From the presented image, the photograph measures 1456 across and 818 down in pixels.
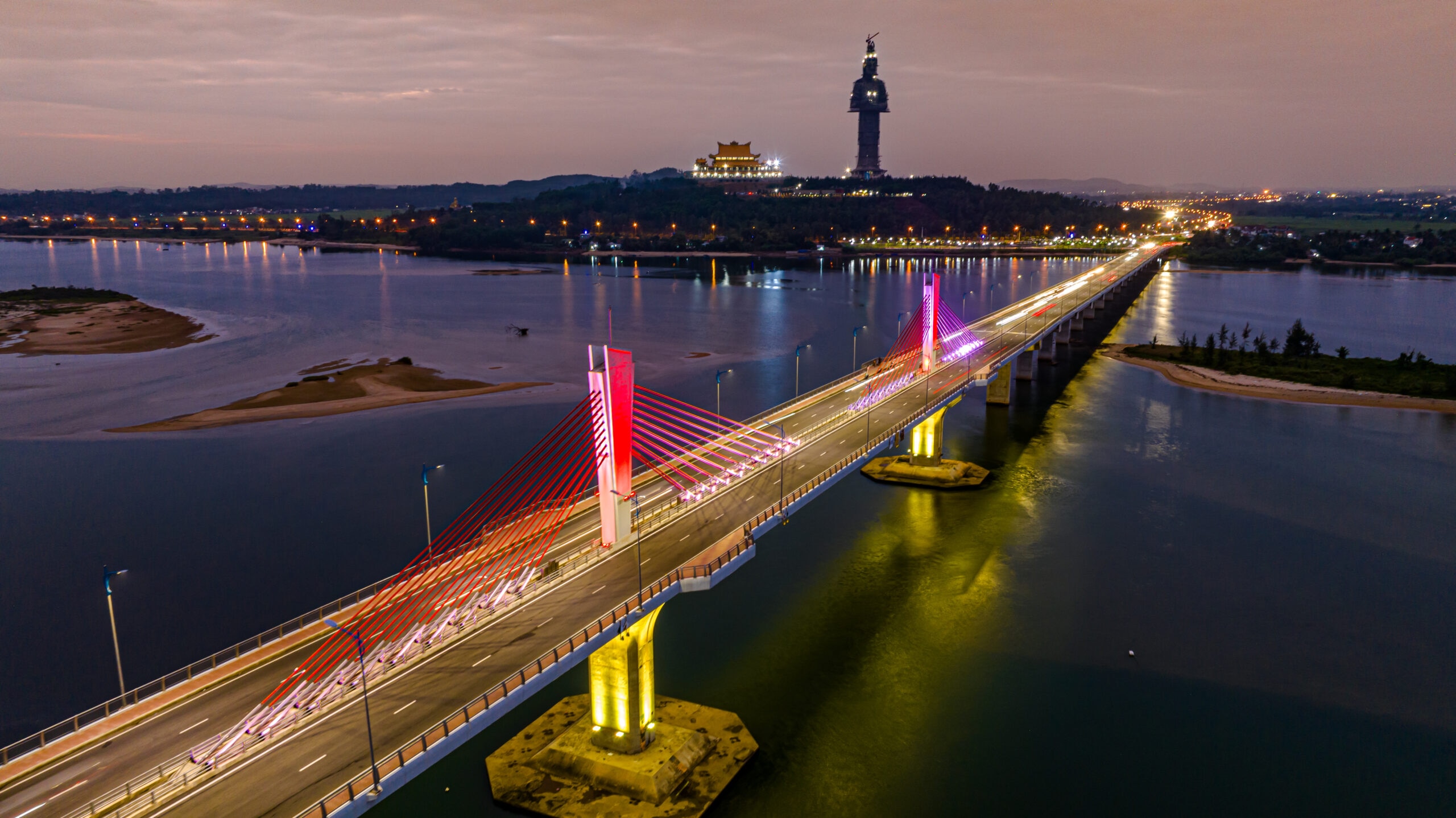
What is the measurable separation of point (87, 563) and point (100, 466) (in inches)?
679

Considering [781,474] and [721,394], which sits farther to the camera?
[721,394]

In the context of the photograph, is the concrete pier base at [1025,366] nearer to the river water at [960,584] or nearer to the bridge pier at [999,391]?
the river water at [960,584]

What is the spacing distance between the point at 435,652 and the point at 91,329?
112 m

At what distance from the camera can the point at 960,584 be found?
38031mm

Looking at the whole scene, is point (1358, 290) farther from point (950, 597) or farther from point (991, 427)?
point (950, 597)

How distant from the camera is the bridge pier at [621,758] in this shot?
23.2 meters

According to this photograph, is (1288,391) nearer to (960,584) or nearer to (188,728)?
(960,584)

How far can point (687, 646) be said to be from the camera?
3275 cm

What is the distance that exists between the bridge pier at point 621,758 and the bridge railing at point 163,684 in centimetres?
659

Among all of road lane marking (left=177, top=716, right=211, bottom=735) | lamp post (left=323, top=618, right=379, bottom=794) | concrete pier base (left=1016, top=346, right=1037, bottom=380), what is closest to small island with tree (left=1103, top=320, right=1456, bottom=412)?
concrete pier base (left=1016, top=346, right=1037, bottom=380)

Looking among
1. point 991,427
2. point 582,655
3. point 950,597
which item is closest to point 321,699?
point 582,655

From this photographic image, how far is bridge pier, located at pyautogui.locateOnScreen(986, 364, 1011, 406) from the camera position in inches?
2771

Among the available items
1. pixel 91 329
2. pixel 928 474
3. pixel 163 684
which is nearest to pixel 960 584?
pixel 928 474

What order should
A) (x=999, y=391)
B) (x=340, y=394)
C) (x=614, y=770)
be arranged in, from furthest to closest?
(x=340, y=394) < (x=999, y=391) < (x=614, y=770)
